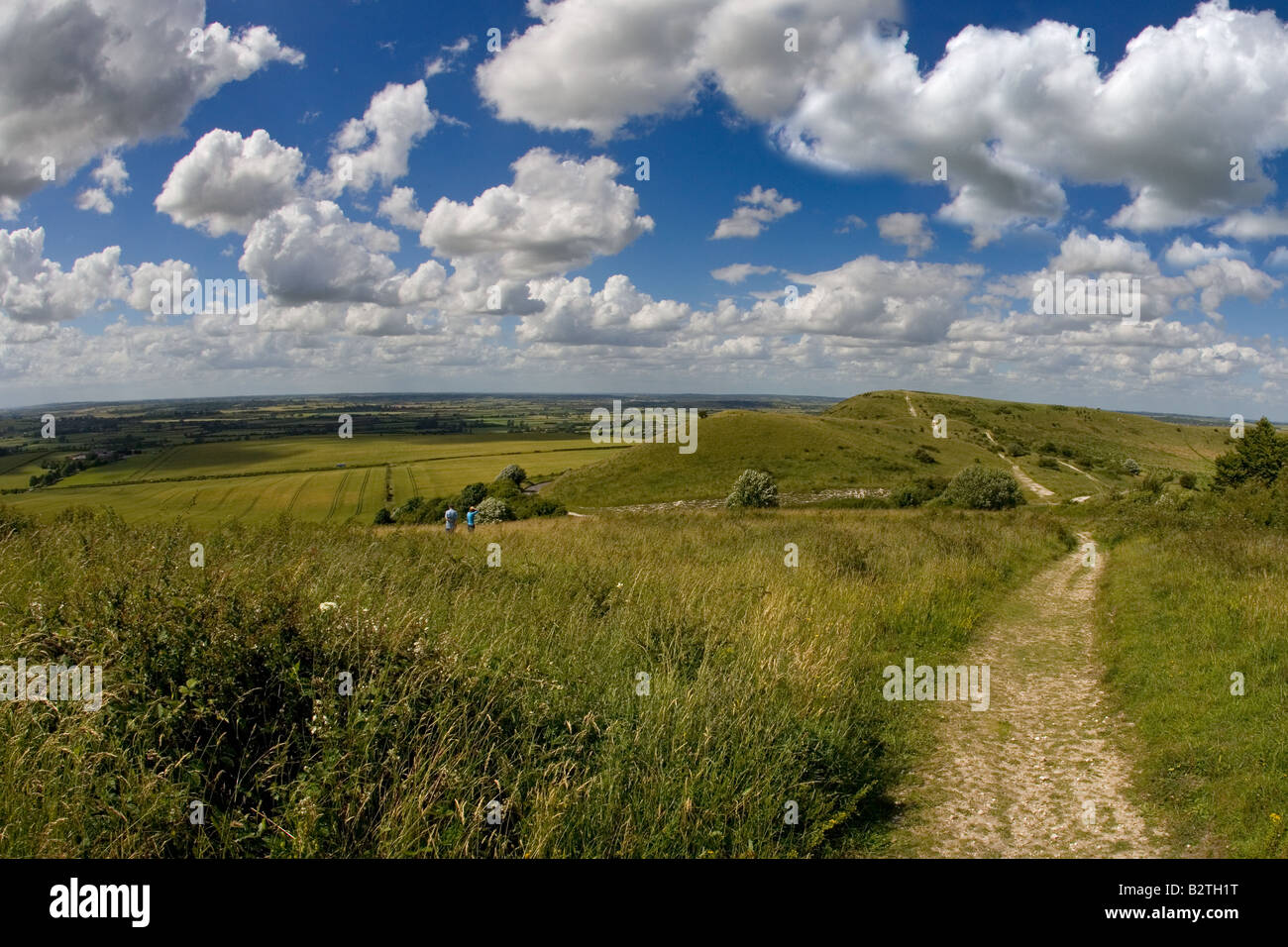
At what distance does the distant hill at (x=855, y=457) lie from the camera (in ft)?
233

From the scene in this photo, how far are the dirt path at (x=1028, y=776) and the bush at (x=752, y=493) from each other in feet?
139

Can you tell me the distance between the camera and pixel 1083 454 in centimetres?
9600

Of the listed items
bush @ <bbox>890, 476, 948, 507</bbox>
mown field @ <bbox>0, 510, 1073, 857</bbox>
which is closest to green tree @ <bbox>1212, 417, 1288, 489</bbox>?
bush @ <bbox>890, 476, 948, 507</bbox>

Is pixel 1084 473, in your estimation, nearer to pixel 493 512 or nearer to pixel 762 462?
pixel 762 462

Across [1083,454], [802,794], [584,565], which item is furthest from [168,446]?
[1083,454]

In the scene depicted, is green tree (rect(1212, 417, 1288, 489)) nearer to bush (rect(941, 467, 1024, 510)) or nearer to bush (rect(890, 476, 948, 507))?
bush (rect(941, 467, 1024, 510))

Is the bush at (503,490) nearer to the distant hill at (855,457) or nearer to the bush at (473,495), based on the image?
the bush at (473,495)

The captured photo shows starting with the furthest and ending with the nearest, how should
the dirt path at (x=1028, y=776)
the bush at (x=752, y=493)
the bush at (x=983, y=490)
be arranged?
the bush at (x=752, y=493)
the bush at (x=983, y=490)
the dirt path at (x=1028, y=776)

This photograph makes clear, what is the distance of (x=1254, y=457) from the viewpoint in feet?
139

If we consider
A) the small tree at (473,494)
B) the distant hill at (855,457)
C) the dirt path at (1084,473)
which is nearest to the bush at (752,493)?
the distant hill at (855,457)

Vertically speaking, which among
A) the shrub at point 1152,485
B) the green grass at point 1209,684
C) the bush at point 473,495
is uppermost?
the green grass at point 1209,684

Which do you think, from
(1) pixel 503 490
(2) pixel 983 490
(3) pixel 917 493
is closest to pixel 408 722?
(2) pixel 983 490
